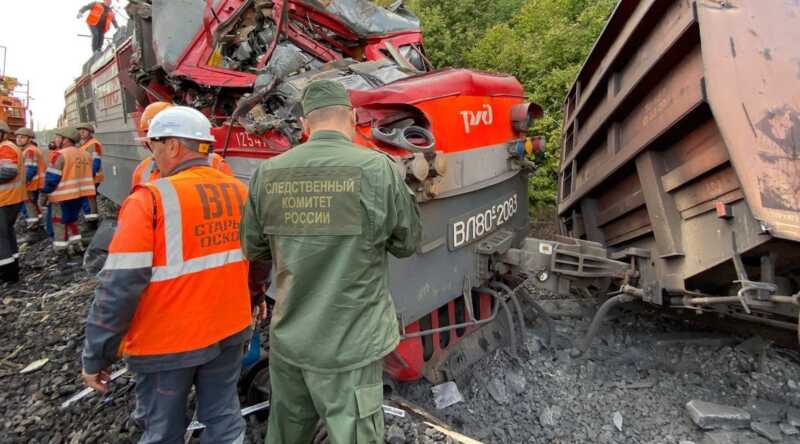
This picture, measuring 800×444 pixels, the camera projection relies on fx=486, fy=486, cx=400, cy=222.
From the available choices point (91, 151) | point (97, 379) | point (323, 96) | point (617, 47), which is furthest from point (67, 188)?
point (617, 47)

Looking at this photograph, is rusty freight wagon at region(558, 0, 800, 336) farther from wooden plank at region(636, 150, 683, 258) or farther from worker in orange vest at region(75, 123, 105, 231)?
worker in orange vest at region(75, 123, 105, 231)

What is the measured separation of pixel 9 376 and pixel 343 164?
328 centimetres

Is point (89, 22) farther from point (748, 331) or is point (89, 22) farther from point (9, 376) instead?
point (748, 331)

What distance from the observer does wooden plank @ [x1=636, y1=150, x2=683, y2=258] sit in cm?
251

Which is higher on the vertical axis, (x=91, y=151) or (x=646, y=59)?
(x=646, y=59)

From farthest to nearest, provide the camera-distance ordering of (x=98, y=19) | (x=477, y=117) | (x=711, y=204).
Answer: (x=98, y=19), (x=477, y=117), (x=711, y=204)

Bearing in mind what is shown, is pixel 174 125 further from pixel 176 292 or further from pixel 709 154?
pixel 709 154

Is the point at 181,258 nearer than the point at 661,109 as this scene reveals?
Yes

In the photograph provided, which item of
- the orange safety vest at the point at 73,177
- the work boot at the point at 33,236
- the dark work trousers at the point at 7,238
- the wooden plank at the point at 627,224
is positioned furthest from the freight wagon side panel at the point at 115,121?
the wooden plank at the point at 627,224

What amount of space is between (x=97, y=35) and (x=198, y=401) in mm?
9746

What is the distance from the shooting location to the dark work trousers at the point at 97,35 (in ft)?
30.3

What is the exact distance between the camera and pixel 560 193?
462 centimetres

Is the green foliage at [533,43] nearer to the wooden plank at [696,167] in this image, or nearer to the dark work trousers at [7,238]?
the wooden plank at [696,167]

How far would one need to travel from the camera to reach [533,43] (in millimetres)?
6297
